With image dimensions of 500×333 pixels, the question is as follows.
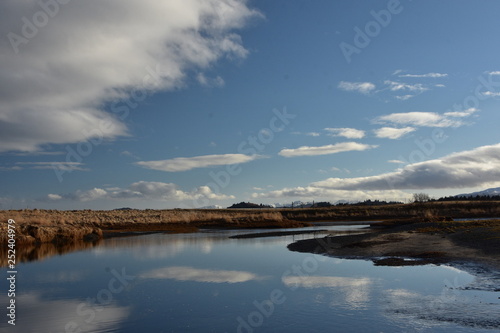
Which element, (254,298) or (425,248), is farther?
(425,248)

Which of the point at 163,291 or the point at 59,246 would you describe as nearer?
the point at 163,291

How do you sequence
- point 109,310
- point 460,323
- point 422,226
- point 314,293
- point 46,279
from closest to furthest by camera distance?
point 460,323 → point 109,310 → point 314,293 → point 46,279 → point 422,226

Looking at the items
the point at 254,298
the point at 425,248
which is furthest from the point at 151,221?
the point at 254,298

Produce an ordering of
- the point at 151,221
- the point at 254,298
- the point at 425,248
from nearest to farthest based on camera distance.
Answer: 1. the point at 254,298
2. the point at 425,248
3. the point at 151,221

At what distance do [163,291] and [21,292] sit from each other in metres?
6.11

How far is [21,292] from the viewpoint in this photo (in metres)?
17.0

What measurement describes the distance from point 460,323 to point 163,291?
10.8m

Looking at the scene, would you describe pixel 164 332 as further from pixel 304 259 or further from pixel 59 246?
pixel 59 246

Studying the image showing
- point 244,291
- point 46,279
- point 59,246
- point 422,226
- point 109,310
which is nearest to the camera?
point 109,310

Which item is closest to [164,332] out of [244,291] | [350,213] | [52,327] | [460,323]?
[52,327]

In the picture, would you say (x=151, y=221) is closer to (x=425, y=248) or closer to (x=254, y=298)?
(x=425, y=248)

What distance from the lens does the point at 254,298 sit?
14.8 m

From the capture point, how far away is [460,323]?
10805 mm

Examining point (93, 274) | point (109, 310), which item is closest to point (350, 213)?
point (93, 274)
